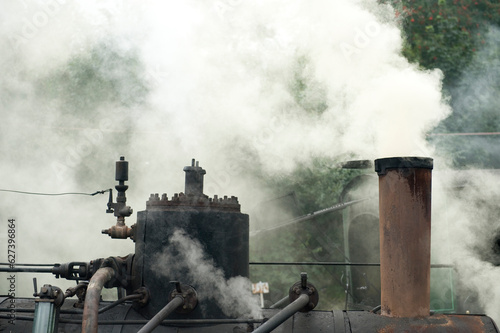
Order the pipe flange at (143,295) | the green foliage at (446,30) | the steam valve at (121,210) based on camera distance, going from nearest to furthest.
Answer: the pipe flange at (143,295)
the steam valve at (121,210)
the green foliage at (446,30)

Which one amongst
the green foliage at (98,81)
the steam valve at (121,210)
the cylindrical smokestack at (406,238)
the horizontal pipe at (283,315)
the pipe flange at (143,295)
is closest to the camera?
the horizontal pipe at (283,315)

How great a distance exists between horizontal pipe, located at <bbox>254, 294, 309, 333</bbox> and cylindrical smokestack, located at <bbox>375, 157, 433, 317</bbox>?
473 millimetres

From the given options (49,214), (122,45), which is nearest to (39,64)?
(49,214)

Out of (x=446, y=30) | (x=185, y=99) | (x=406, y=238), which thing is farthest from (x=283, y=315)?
(x=446, y=30)

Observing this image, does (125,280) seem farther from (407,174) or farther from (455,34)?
(455,34)

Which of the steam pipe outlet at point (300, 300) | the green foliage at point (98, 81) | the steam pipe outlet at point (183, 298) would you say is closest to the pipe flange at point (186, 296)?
the steam pipe outlet at point (183, 298)

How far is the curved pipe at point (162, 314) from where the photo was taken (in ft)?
10.0

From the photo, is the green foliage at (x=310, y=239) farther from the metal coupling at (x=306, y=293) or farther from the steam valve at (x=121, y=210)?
the metal coupling at (x=306, y=293)

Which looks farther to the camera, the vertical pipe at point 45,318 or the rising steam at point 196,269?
the rising steam at point 196,269

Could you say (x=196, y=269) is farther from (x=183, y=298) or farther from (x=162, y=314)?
(x=162, y=314)

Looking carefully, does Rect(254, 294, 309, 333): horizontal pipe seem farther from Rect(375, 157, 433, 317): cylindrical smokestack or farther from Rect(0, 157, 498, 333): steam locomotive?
Rect(375, 157, 433, 317): cylindrical smokestack

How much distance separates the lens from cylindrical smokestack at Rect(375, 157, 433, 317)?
3.32 meters

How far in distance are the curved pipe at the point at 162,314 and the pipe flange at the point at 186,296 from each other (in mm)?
40

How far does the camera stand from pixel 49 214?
1027 cm
